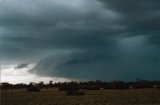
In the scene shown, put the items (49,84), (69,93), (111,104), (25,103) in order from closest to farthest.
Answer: (111,104) → (25,103) → (69,93) → (49,84)

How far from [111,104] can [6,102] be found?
19274 millimetres

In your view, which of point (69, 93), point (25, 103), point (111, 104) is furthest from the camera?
point (69, 93)

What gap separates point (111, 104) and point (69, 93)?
22.8m

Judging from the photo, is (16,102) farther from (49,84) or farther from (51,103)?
(49,84)

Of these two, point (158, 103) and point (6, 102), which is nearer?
point (158, 103)

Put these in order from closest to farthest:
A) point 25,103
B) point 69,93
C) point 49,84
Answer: point 25,103 → point 69,93 → point 49,84

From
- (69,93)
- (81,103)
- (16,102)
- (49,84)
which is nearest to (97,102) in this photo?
(81,103)

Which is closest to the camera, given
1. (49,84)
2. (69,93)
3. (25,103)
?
(25,103)

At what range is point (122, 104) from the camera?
52.6 meters

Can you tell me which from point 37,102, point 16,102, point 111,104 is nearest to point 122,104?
point 111,104

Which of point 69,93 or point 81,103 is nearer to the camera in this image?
point 81,103

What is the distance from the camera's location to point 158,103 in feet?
178

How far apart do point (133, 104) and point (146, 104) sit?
7.13 ft

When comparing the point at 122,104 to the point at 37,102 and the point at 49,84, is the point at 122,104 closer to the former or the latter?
the point at 37,102
